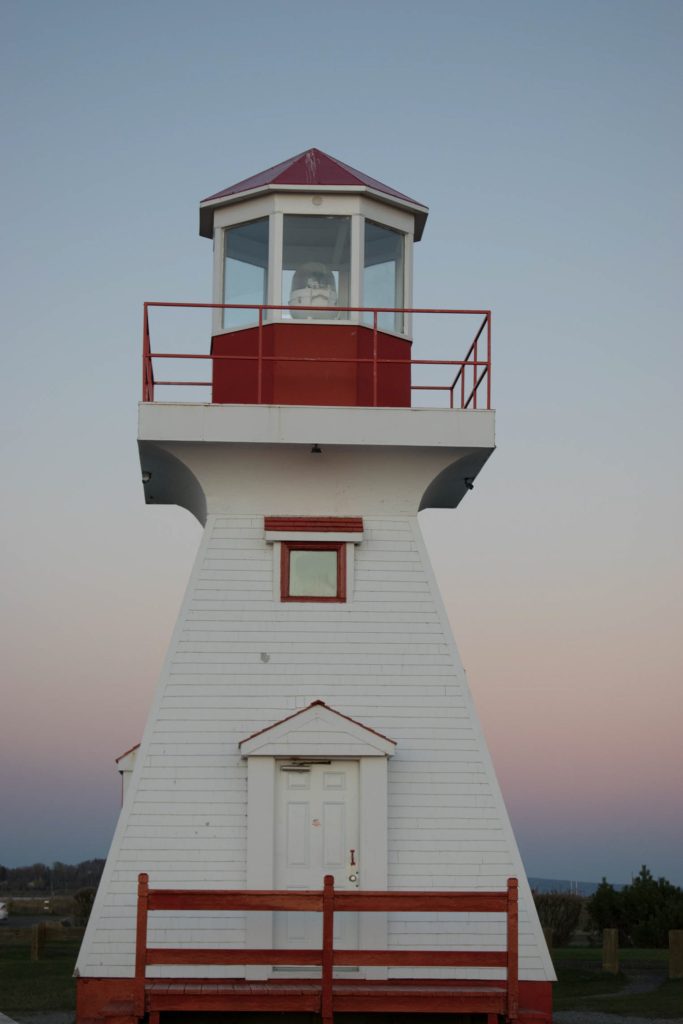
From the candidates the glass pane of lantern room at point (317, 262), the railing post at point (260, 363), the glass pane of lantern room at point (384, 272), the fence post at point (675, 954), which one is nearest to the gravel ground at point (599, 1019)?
the fence post at point (675, 954)

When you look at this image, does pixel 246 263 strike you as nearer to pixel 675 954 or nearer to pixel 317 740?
pixel 317 740

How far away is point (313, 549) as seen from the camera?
1573cm

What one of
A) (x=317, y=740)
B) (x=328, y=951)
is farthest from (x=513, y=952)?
(x=317, y=740)

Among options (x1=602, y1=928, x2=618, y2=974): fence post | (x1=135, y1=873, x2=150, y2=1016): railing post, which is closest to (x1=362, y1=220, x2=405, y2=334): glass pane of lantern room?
(x1=135, y1=873, x2=150, y2=1016): railing post

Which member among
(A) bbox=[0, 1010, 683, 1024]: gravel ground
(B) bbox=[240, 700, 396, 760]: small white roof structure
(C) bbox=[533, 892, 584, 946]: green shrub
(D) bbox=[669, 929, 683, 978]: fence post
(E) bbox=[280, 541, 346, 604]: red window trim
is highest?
(E) bbox=[280, 541, 346, 604]: red window trim

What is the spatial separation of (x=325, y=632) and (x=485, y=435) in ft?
9.22

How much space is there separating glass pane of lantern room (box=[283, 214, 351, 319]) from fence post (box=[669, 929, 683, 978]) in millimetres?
10750

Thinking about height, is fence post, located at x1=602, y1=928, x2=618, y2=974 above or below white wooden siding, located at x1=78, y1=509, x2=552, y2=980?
below

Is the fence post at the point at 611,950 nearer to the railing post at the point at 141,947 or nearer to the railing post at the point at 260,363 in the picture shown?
the railing post at the point at 141,947

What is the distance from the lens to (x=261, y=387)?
15.7 m

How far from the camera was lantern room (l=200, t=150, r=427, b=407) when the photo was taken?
1576 centimetres

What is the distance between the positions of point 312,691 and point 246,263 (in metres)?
5.15

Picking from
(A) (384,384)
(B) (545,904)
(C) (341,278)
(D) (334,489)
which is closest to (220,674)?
(D) (334,489)

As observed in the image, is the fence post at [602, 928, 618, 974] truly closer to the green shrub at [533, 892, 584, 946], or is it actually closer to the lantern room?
the green shrub at [533, 892, 584, 946]
